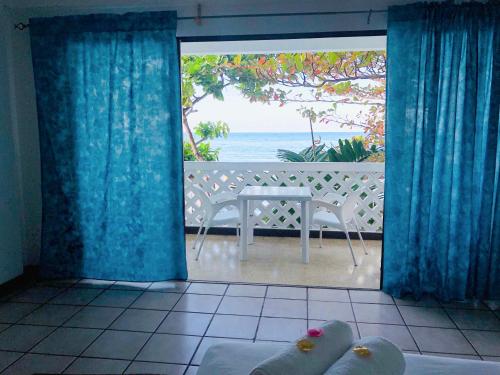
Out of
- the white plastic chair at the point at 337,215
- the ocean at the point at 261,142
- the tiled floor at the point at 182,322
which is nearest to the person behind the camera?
the tiled floor at the point at 182,322

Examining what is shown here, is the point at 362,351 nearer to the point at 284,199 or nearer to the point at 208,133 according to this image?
the point at 284,199

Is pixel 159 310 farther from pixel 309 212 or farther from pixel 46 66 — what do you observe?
pixel 46 66

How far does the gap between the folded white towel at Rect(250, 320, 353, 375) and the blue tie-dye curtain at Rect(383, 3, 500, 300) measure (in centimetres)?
166

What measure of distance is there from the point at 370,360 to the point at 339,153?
3632 mm

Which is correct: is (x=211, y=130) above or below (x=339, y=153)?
above

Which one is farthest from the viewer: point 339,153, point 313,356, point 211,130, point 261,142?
point 261,142

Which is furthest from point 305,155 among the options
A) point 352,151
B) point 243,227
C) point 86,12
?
point 86,12

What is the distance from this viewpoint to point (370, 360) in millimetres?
1087

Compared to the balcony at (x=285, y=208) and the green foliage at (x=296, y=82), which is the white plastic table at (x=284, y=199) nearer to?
the balcony at (x=285, y=208)

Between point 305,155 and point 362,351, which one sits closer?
point 362,351

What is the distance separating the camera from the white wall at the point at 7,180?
9.45 feet

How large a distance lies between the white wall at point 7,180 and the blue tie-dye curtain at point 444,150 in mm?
2829

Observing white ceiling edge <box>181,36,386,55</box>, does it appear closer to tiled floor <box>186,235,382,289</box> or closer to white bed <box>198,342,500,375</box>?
tiled floor <box>186,235,382,289</box>

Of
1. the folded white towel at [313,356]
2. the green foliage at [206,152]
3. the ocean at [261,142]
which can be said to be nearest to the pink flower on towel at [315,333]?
the folded white towel at [313,356]
